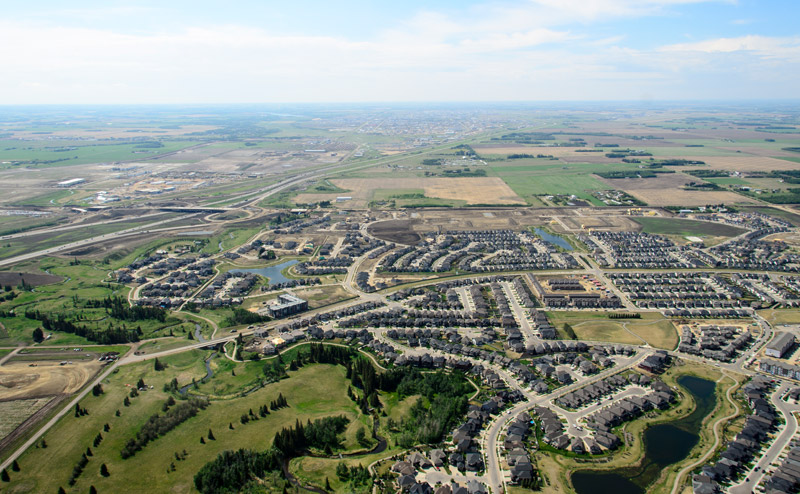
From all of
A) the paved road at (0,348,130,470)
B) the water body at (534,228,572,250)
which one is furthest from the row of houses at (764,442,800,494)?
the water body at (534,228,572,250)

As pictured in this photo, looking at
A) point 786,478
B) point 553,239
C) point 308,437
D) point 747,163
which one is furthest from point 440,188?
point 747,163

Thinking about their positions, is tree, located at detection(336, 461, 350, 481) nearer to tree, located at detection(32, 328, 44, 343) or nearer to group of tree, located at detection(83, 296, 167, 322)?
group of tree, located at detection(83, 296, 167, 322)

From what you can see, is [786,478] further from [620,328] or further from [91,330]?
[91,330]

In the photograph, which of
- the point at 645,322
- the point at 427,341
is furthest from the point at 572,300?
the point at 427,341

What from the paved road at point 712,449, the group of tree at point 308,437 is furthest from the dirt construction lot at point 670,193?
the group of tree at point 308,437

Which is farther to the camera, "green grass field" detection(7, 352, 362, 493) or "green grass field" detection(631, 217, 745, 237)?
"green grass field" detection(631, 217, 745, 237)

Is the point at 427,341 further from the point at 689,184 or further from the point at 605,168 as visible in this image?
the point at 605,168
